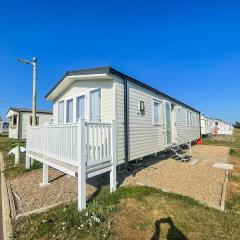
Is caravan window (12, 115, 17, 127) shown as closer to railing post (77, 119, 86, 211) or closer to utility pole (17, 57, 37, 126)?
utility pole (17, 57, 37, 126)

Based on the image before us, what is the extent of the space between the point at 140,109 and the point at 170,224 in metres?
5.01

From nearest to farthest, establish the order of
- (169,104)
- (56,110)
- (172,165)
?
(172,165) → (56,110) → (169,104)

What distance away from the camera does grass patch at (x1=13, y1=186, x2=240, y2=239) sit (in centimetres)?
386

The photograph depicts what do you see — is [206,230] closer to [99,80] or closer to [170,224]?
[170,224]

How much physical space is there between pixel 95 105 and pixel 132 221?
4.81m

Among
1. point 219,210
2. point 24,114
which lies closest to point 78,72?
point 219,210

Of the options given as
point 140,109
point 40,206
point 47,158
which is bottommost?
point 40,206

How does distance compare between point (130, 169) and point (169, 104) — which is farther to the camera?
point (169, 104)

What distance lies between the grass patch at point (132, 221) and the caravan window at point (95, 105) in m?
3.48

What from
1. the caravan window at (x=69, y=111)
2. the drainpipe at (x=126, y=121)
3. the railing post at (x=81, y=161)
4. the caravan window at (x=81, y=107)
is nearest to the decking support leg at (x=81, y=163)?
the railing post at (x=81, y=161)

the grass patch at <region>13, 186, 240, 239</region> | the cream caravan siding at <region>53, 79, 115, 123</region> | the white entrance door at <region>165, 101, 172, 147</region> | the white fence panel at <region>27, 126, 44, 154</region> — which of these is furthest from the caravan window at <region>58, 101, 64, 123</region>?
the grass patch at <region>13, 186, 240, 239</region>

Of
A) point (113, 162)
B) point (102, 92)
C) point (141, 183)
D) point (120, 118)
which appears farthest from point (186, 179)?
point (102, 92)

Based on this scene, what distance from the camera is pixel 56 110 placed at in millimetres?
11211

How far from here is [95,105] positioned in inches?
320
